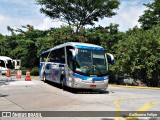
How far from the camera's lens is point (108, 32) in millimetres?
44844

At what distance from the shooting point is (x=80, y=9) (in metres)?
49.8

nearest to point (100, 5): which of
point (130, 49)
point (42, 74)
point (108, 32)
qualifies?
point (108, 32)

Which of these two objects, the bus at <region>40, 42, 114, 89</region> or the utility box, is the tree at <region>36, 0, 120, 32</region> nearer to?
the utility box

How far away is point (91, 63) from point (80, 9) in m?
33.1

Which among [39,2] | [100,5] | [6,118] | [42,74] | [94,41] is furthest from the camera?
[39,2]

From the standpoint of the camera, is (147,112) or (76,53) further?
(76,53)

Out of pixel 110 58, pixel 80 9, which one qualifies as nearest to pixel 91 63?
pixel 110 58

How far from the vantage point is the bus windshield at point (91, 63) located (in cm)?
1762

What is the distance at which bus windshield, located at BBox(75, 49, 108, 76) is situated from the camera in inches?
694

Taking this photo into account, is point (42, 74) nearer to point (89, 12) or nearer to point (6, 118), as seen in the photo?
point (6, 118)

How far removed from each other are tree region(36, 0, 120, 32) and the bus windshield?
2985 centimetres

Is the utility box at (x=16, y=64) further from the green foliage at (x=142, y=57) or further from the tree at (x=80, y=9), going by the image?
the green foliage at (x=142, y=57)

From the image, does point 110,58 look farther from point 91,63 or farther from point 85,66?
point 85,66

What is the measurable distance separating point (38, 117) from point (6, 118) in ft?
3.50
